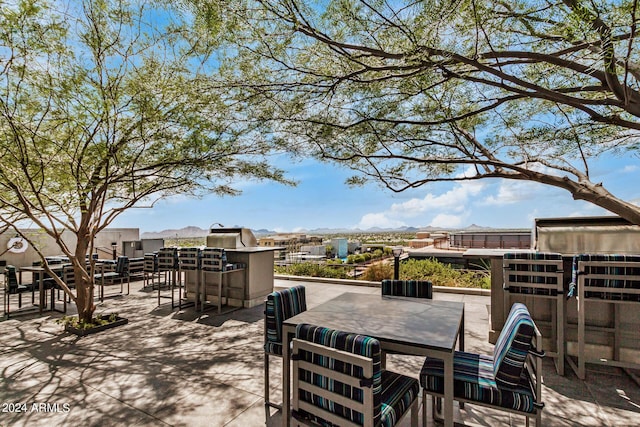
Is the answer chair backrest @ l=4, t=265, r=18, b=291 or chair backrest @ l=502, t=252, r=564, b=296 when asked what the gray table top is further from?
chair backrest @ l=4, t=265, r=18, b=291

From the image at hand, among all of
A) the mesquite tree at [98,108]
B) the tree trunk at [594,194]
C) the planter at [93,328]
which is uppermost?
the mesquite tree at [98,108]

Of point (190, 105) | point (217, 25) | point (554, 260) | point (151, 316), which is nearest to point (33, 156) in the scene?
point (190, 105)

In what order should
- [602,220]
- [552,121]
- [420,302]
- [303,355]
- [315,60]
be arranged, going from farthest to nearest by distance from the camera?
[552,121] < [602,220] < [315,60] < [420,302] < [303,355]

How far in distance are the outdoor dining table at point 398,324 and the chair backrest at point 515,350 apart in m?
0.26

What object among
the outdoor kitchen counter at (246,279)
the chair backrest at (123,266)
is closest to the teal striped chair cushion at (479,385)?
the outdoor kitchen counter at (246,279)

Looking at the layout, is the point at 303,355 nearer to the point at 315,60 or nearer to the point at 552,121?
the point at 315,60

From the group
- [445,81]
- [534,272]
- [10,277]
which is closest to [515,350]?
[534,272]

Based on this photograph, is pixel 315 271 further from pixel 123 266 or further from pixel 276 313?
pixel 276 313

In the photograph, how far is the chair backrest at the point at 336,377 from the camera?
1.37 meters

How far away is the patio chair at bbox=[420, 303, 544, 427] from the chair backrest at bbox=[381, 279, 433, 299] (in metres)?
1.03

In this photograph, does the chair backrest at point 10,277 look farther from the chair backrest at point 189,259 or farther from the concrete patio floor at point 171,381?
the chair backrest at point 189,259

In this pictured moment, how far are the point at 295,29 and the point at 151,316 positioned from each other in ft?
16.0

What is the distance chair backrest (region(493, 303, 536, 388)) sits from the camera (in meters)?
1.63

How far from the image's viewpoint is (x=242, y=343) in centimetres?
387
